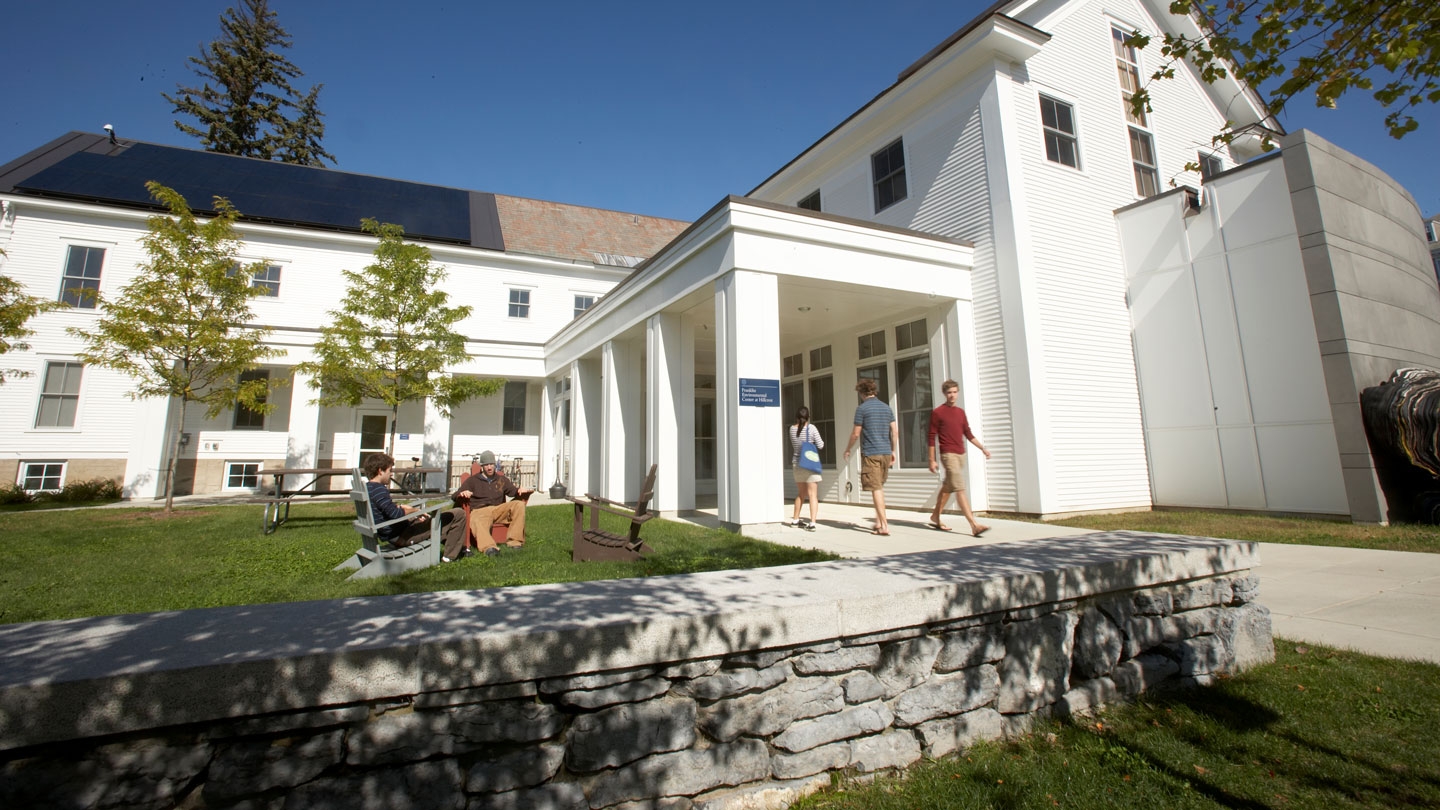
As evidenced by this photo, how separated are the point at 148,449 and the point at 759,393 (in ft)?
56.0

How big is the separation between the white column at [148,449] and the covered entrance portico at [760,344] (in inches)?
424

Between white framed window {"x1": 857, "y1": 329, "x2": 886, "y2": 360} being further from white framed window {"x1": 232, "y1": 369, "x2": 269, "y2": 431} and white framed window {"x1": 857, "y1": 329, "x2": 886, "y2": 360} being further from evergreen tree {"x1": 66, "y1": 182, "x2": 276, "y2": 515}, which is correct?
white framed window {"x1": 232, "y1": 369, "x2": 269, "y2": 431}

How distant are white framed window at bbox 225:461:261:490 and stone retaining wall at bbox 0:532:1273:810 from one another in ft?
58.9

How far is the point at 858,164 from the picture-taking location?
13102 mm

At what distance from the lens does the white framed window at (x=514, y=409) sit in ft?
63.6

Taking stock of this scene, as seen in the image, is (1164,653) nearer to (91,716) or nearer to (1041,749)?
(1041,749)

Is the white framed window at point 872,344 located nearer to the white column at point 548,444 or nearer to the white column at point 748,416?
the white column at point 748,416

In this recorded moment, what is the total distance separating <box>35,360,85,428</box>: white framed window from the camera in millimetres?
15305

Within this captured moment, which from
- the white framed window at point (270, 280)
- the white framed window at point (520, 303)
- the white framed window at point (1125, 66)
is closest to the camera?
the white framed window at point (1125, 66)

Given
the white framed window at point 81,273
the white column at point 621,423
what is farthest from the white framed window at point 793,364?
the white framed window at point 81,273

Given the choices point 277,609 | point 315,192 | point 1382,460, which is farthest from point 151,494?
point 1382,460

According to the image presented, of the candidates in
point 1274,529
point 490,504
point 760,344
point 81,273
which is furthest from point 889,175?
point 81,273

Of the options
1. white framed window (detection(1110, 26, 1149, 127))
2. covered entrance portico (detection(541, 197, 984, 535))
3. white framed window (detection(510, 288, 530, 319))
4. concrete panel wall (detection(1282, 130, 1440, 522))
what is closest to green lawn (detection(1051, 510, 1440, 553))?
concrete panel wall (detection(1282, 130, 1440, 522))

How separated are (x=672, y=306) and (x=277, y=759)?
824 cm
